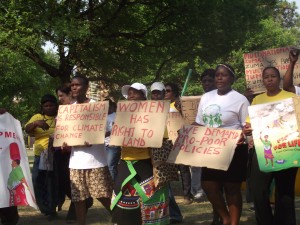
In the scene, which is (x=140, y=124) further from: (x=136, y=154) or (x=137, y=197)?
(x=137, y=197)

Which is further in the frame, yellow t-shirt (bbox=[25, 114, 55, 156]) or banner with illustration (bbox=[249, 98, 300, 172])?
yellow t-shirt (bbox=[25, 114, 55, 156])

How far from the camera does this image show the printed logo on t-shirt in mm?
5652

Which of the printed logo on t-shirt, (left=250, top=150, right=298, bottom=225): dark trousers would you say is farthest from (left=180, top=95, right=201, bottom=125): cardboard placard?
(left=250, top=150, right=298, bottom=225): dark trousers

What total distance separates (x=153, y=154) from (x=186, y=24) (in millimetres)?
7387

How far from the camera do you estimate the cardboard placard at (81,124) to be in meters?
5.89

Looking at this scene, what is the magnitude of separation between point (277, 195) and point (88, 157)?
1883mm

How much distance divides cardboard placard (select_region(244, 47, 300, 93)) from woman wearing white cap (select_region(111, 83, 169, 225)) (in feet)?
8.61

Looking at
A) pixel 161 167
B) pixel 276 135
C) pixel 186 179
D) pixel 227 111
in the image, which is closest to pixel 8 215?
pixel 161 167

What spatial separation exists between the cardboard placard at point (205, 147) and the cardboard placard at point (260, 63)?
2318mm

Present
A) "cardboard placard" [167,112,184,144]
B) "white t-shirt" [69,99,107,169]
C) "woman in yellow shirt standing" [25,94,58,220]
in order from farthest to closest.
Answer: "woman in yellow shirt standing" [25,94,58,220]
"cardboard placard" [167,112,184,144]
"white t-shirt" [69,99,107,169]

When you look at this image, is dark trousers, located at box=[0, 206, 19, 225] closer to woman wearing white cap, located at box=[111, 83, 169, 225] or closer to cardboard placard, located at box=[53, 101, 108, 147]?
cardboard placard, located at box=[53, 101, 108, 147]

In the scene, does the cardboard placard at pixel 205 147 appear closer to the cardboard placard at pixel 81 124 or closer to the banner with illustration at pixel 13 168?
the cardboard placard at pixel 81 124

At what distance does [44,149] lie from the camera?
25.5 feet

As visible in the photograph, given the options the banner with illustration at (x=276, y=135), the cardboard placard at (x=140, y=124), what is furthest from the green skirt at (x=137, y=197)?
the banner with illustration at (x=276, y=135)
